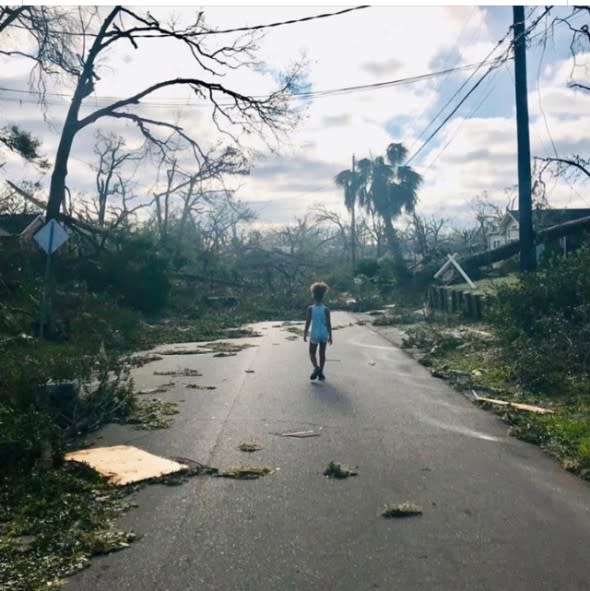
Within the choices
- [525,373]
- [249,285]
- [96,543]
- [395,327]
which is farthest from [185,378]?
[249,285]

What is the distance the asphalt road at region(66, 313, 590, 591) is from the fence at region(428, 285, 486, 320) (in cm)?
1171

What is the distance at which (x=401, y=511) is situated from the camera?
595cm

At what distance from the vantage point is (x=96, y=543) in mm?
5301

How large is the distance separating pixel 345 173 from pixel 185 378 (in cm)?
4732

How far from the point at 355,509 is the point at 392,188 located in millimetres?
51381

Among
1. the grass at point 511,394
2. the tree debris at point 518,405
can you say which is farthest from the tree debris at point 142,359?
the tree debris at point 518,405

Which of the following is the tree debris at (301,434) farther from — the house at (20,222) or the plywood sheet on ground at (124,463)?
the house at (20,222)

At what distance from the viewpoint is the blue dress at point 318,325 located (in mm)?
13656

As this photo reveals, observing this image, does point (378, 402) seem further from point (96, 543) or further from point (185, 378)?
point (96, 543)

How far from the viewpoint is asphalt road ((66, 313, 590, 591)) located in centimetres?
478

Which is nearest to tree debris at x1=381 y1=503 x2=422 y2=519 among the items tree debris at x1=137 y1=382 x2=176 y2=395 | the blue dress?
tree debris at x1=137 y1=382 x2=176 y2=395

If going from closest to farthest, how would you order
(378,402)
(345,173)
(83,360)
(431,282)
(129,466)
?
(129,466)
(83,360)
(378,402)
(431,282)
(345,173)

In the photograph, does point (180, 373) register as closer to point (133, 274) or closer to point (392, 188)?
point (133, 274)

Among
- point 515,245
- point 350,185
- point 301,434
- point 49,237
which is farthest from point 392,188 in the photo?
point 301,434
